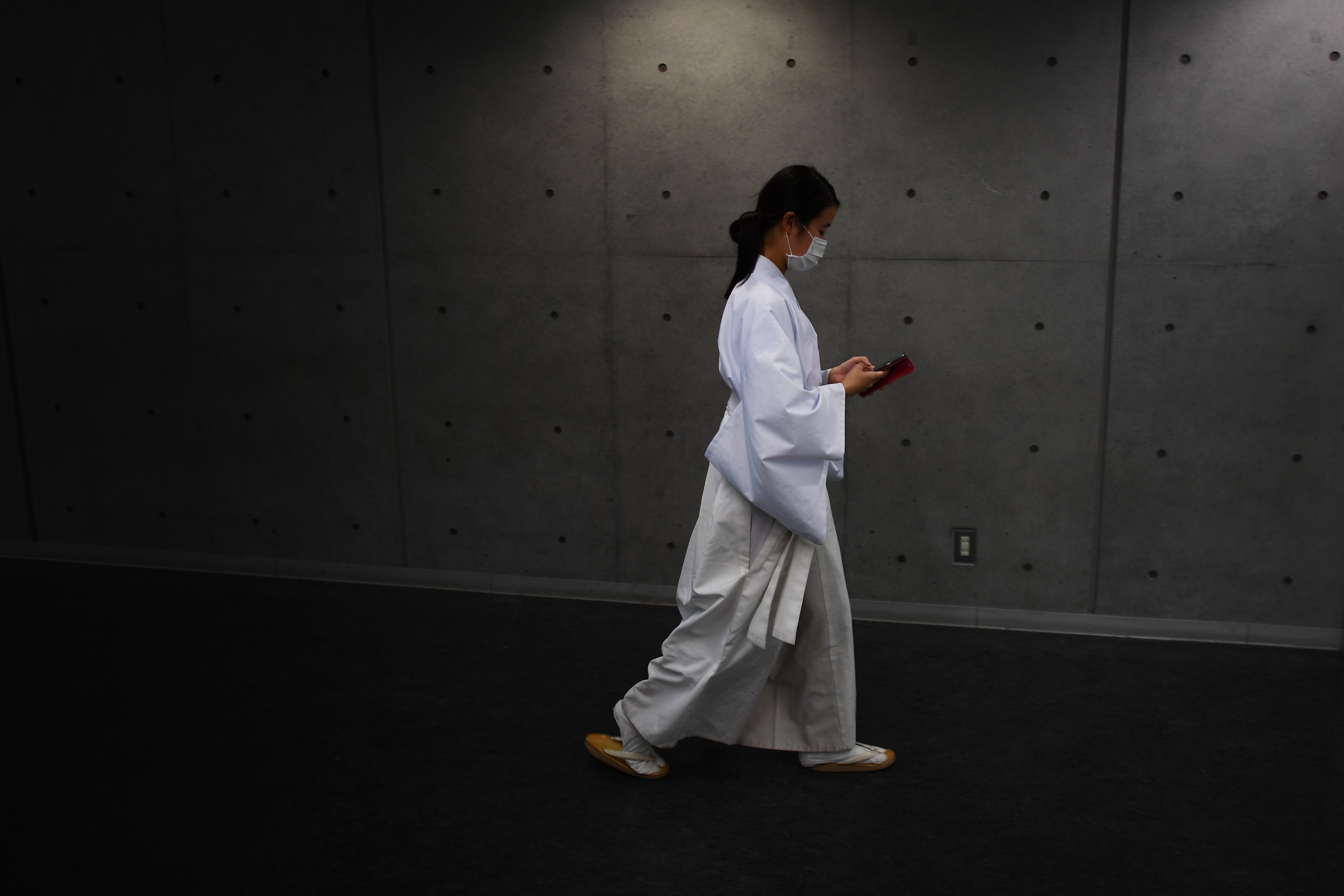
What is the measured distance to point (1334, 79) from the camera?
3381mm

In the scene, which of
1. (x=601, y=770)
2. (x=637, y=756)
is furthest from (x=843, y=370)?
(x=601, y=770)

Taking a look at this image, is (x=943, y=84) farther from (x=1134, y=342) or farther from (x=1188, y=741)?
(x=1188, y=741)

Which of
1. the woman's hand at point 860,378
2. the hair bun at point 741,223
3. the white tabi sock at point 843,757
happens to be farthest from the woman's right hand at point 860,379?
the white tabi sock at point 843,757

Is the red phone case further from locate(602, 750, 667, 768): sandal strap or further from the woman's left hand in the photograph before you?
locate(602, 750, 667, 768): sandal strap

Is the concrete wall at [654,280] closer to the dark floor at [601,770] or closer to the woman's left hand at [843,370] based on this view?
the dark floor at [601,770]

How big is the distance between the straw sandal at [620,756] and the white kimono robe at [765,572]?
0.29 ft

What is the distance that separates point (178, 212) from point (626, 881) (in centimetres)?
339

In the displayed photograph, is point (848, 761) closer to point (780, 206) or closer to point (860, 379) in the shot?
point (860, 379)

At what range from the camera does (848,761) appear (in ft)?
9.52

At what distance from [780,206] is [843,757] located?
1444 millimetres

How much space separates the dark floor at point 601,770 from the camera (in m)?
2.46

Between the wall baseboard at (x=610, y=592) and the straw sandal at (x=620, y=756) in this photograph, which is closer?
the straw sandal at (x=620, y=756)

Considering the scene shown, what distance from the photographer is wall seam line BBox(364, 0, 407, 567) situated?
4133 millimetres

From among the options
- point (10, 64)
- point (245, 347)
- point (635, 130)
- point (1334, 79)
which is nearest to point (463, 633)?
point (245, 347)
